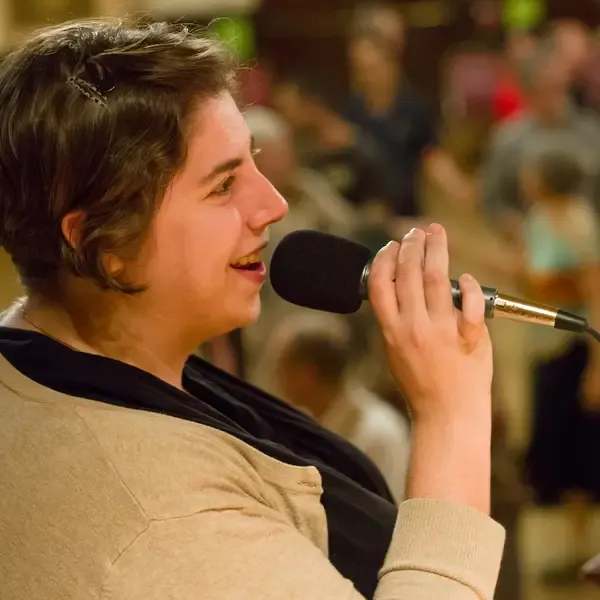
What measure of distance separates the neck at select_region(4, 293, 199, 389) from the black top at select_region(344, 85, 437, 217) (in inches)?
129

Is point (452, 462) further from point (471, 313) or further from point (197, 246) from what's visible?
point (197, 246)

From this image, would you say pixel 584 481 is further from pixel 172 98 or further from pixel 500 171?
pixel 172 98

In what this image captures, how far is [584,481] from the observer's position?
353 cm

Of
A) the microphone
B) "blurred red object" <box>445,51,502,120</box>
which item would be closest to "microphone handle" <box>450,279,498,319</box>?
the microphone

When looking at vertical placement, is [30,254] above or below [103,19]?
below

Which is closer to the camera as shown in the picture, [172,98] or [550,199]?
[172,98]

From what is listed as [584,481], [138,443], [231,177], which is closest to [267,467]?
[138,443]

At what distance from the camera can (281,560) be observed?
950mm

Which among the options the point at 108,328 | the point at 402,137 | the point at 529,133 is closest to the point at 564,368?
the point at 529,133

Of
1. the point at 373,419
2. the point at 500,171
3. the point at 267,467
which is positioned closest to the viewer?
the point at 267,467

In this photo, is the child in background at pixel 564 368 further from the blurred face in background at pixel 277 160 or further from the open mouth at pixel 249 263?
the open mouth at pixel 249 263

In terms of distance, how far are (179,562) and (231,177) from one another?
15.4 inches

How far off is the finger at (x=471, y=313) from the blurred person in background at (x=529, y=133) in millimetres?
2887

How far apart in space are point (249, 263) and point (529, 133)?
308 cm
